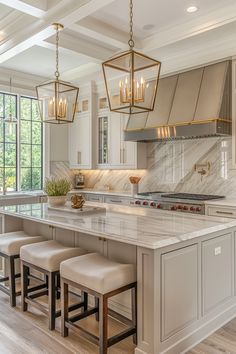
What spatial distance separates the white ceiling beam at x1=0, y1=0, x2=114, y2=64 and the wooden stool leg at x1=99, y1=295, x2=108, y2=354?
8.88 feet

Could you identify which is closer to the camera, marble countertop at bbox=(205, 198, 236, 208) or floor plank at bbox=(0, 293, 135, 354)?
floor plank at bbox=(0, 293, 135, 354)

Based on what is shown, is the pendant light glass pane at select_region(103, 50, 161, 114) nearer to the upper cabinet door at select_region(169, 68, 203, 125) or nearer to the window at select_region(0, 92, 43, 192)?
the upper cabinet door at select_region(169, 68, 203, 125)

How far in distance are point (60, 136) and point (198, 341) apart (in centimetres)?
499

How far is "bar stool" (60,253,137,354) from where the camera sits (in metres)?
2.19

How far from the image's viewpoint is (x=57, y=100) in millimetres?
3232

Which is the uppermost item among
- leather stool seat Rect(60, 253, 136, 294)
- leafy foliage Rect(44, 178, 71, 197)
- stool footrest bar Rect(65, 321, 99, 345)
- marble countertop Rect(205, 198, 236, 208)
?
leafy foliage Rect(44, 178, 71, 197)

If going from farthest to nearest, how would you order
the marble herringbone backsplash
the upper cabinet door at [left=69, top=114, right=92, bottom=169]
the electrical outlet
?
the upper cabinet door at [left=69, top=114, right=92, bottom=169]
the marble herringbone backsplash
the electrical outlet

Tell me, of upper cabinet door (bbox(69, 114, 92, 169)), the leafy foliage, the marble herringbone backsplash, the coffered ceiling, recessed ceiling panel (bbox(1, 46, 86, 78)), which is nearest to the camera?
the coffered ceiling

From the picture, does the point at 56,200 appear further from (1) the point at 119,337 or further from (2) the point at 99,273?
(1) the point at 119,337

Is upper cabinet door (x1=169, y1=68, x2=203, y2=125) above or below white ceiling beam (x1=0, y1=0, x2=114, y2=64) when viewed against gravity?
below

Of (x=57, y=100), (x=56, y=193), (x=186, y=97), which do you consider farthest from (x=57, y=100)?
(x=186, y=97)

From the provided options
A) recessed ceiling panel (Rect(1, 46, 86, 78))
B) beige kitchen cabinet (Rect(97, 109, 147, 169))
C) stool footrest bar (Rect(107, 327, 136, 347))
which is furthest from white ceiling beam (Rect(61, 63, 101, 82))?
stool footrest bar (Rect(107, 327, 136, 347))

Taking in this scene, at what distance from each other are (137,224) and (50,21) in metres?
2.50

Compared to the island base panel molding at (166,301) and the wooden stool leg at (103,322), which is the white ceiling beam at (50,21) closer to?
the island base panel molding at (166,301)
